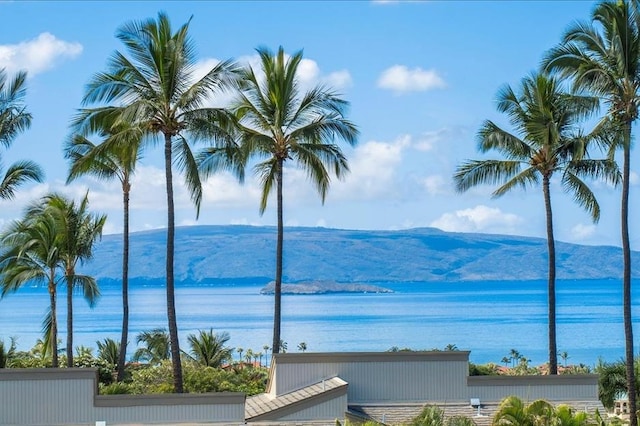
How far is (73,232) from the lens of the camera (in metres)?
35.1

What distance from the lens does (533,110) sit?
3123 cm

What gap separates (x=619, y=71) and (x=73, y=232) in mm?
18296

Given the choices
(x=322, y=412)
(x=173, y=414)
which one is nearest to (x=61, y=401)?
(x=173, y=414)

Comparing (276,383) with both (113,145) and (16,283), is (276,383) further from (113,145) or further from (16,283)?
(16,283)

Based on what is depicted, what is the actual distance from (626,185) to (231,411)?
1176 centimetres

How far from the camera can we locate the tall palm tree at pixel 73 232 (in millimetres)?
34375

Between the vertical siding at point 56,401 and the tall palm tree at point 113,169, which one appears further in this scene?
the tall palm tree at point 113,169

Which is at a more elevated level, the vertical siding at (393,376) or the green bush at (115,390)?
the vertical siding at (393,376)

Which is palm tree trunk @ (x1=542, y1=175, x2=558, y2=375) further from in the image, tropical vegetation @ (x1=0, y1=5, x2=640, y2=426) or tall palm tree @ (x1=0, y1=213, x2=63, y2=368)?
tall palm tree @ (x1=0, y1=213, x2=63, y2=368)

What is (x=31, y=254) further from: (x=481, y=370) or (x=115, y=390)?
(x=481, y=370)

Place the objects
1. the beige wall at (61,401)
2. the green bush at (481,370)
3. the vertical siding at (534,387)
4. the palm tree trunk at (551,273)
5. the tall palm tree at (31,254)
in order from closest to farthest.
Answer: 1. the beige wall at (61,401)
2. the vertical siding at (534,387)
3. the palm tree trunk at (551,273)
4. the green bush at (481,370)
5. the tall palm tree at (31,254)

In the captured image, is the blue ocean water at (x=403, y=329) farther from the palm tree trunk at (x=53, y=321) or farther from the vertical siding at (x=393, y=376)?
the vertical siding at (x=393, y=376)

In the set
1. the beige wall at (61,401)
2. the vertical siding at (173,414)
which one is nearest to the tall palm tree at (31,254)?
the beige wall at (61,401)

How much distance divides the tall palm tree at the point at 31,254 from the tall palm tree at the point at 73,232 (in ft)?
0.80
